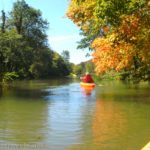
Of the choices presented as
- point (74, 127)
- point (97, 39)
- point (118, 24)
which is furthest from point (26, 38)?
point (74, 127)

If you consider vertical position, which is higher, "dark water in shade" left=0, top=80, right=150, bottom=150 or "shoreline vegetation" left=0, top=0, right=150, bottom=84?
"shoreline vegetation" left=0, top=0, right=150, bottom=84

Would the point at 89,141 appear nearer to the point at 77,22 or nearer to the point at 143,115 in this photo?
the point at 143,115

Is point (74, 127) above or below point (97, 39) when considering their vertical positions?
below

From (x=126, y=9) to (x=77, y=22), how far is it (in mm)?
11064

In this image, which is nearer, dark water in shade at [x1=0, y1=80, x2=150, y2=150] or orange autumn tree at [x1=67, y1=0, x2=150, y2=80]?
dark water in shade at [x1=0, y1=80, x2=150, y2=150]

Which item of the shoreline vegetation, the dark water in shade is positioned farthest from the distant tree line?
the dark water in shade

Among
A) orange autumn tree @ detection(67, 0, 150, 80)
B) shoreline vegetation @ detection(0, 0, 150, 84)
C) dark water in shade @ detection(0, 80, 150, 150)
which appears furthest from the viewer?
shoreline vegetation @ detection(0, 0, 150, 84)

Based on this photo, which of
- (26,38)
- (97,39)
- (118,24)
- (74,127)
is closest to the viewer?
(74,127)

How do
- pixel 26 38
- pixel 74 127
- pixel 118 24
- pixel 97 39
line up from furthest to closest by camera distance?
pixel 26 38
pixel 97 39
pixel 118 24
pixel 74 127

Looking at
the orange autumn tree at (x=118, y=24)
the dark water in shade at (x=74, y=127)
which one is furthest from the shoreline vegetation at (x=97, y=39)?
the dark water in shade at (x=74, y=127)

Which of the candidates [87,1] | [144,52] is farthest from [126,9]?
[144,52]

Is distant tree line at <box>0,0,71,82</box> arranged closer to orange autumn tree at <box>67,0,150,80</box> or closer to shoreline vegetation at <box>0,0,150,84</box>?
shoreline vegetation at <box>0,0,150,84</box>

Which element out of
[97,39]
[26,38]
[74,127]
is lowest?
[74,127]

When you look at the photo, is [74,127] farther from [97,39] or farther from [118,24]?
[97,39]
